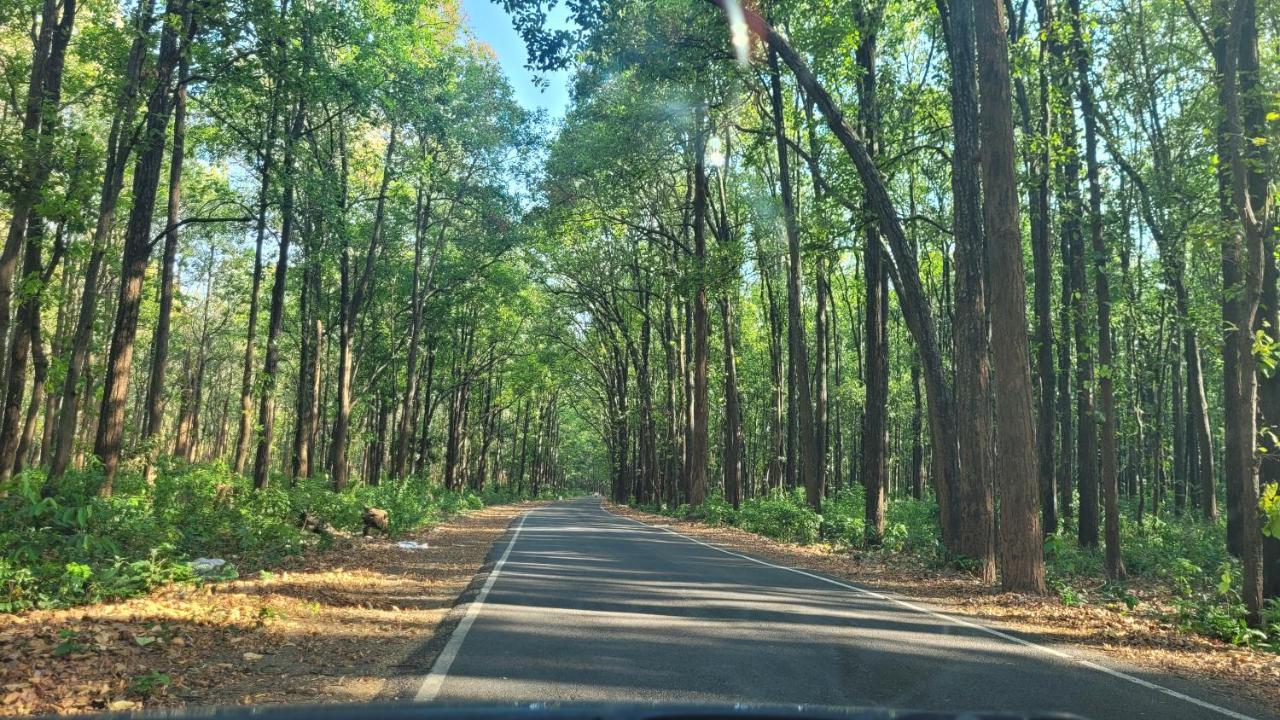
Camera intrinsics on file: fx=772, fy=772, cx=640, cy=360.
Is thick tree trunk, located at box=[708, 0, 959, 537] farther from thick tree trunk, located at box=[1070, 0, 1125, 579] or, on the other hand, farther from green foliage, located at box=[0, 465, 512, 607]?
green foliage, located at box=[0, 465, 512, 607]

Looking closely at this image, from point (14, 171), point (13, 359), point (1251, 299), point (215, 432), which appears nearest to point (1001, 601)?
point (1251, 299)

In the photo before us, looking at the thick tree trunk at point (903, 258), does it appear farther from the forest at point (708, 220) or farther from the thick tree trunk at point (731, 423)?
the thick tree trunk at point (731, 423)

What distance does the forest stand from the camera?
1148cm

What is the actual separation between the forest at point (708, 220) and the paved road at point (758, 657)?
9.13ft

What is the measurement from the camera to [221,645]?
7.27 meters

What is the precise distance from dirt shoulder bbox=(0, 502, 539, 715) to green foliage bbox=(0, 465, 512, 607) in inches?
14.3

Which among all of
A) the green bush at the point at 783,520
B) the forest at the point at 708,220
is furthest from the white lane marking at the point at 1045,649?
the green bush at the point at 783,520

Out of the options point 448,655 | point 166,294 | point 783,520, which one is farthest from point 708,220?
point 448,655

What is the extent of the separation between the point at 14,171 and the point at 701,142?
21.1 metres

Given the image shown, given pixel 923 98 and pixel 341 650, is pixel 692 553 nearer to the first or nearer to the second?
pixel 341 650

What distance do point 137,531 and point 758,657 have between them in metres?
8.57

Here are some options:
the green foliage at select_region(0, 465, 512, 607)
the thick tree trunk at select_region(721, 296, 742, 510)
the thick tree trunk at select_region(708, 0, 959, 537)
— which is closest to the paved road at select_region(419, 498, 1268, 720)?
the green foliage at select_region(0, 465, 512, 607)

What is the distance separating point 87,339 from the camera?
14516 millimetres

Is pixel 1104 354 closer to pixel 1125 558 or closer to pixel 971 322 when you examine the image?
pixel 971 322
